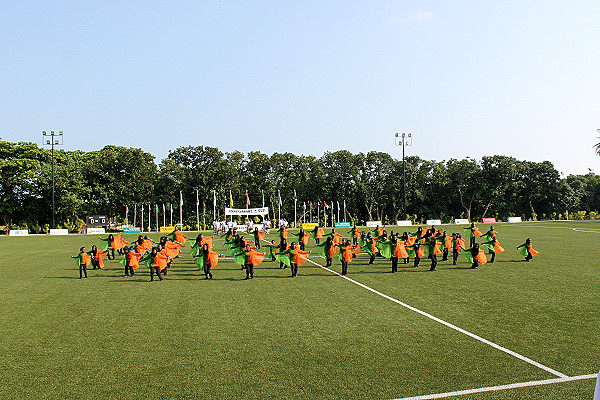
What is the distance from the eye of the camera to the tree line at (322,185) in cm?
6053

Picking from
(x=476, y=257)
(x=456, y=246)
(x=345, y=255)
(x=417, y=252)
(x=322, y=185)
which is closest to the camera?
(x=345, y=255)

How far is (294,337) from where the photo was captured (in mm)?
7719

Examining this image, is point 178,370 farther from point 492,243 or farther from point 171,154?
point 171,154

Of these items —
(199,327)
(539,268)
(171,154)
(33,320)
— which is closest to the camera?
(199,327)

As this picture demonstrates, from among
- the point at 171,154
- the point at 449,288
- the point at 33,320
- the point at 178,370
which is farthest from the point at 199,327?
the point at 171,154

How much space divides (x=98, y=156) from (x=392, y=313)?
199 ft

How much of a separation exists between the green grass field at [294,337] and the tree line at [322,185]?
48.6 metres

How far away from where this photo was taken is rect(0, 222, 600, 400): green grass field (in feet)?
18.4

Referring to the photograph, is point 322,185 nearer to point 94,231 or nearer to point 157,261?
point 94,231

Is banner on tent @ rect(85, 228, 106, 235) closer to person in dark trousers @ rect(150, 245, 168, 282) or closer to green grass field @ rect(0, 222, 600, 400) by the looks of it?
green grass field @ rect(0, 222, 600, 400)

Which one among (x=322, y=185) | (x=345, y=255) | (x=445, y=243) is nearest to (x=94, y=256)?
(x=345, y=255)

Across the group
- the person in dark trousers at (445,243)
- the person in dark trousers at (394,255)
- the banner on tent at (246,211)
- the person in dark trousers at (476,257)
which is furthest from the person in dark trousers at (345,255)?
the banner on tent at (246,211)

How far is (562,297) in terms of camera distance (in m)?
10.8

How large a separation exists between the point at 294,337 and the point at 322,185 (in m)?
60.9
